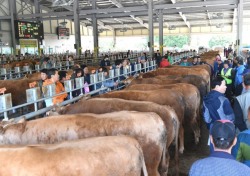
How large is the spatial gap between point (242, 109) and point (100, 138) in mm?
2287

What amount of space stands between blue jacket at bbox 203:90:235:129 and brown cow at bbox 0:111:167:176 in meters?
0.92

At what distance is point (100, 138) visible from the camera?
2.95 m

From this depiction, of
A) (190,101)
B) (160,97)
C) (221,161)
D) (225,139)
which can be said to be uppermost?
(225,139)

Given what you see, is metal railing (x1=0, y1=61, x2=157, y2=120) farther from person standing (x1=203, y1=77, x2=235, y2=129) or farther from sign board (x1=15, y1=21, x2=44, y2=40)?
sign board (x1=15, y1=21, x2=44, y2=40)

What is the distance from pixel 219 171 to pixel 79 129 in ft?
6.80

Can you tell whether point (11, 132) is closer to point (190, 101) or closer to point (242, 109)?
point (242, 109)

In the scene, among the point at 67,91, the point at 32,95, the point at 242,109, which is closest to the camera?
the point at 242,109

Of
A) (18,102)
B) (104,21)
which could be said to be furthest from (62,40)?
(18,102)

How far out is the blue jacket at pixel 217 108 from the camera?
4.13 metres

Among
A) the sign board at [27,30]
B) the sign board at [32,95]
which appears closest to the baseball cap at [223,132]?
the sign board at [32,95]

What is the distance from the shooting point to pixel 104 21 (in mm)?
45250

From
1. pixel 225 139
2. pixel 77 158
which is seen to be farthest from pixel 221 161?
pixel 77 158

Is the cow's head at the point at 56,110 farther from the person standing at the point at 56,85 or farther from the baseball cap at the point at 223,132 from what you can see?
the baseball cap at the point at 223,132

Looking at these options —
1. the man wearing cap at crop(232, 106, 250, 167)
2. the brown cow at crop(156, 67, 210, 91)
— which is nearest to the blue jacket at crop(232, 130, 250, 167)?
the man wearing cap at crop(232, 106, 250, 167)
